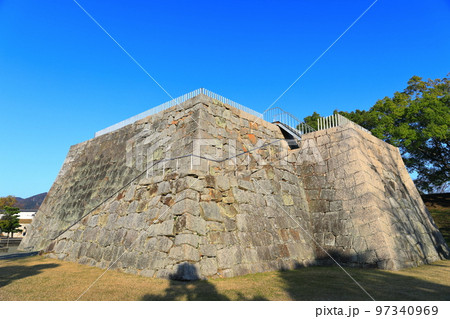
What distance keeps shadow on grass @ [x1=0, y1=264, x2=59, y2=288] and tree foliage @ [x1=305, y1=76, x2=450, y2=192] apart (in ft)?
78.3

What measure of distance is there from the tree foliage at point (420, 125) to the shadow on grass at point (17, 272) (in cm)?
2385

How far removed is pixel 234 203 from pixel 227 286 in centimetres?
316

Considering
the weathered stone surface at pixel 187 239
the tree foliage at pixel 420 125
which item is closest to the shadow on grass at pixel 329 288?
the weathered stone surface at pixel 187 239

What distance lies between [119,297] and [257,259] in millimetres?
4294

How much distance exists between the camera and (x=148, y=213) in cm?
899

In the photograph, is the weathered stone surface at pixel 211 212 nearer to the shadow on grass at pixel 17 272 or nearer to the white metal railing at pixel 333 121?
the shadow on grass at pixel 17 272

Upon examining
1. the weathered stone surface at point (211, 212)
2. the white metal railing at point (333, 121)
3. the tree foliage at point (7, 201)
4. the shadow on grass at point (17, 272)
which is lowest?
the shadow on grass at point (17, 272)

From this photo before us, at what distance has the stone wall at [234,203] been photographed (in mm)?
8203

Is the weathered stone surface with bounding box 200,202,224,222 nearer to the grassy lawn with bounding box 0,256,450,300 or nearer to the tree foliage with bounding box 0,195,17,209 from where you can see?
the grassy lawn with bounding box 0,256,450,300

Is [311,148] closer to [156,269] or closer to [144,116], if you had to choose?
[144,116]

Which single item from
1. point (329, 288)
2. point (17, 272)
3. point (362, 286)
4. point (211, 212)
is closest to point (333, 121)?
point (211, 212)

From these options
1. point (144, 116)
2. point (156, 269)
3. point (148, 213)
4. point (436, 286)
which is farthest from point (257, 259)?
point (144, 116)

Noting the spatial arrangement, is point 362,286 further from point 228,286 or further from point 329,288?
point 228,286

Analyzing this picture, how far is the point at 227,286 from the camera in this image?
6.53 m
